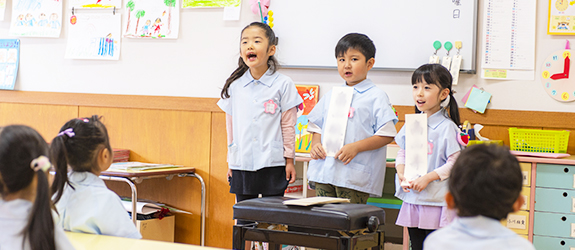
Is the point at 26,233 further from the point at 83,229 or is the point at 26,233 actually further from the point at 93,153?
the point at 93,153

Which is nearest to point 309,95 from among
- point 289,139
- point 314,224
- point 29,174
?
point 289,139

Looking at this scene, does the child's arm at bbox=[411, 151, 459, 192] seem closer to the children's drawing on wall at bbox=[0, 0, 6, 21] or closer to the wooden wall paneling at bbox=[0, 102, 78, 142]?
the wooden wall paneling at bbox=[0, 102, 78, 142]

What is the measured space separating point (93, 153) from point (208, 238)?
175 cm

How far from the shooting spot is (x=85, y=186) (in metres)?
1.43

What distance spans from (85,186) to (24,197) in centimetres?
30

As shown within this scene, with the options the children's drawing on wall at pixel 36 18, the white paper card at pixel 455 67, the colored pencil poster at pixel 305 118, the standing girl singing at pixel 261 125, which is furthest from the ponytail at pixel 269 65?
the children's drawing on wall at pixel 36 18

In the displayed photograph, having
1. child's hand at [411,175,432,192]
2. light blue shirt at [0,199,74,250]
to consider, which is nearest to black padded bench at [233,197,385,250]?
child's hand at [411,175,432,192]

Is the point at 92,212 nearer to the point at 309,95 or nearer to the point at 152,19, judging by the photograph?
the point at 309,95

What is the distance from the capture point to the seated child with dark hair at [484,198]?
993mm

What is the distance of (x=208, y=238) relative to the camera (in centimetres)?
313

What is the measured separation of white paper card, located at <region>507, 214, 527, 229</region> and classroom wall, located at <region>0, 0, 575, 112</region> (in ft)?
1.99

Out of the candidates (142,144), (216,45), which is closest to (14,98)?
(142,144)

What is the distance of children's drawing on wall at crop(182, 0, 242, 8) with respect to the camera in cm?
306

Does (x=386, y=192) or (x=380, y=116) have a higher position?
(x=380, y=116)
